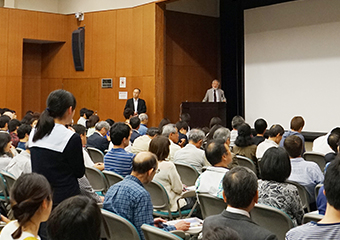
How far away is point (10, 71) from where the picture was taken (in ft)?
41.0

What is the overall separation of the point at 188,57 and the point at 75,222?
11.1 m

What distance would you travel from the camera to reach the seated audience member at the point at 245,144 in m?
5.73

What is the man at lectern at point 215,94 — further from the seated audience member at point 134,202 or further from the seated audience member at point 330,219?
the seated audience member at point 330,219

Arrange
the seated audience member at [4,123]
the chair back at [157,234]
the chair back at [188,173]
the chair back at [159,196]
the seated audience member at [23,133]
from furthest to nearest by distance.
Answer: the seated audience member at [4,123]
the seated audience member at [23,133]
the chair back at [188,173]
the chair back at [159,196]
the chair back at [157,234]

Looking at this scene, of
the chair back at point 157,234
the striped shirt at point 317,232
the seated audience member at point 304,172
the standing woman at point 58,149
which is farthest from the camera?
the seated audience member at point 304,172

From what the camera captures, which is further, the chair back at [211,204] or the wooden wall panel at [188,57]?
the wooden wall panel at [188,57]

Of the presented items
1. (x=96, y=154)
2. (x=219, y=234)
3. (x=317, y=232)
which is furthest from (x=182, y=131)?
(x=219, y=234)

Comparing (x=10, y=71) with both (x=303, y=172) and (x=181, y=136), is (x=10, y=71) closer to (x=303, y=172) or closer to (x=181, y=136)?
(x=181, y=136)

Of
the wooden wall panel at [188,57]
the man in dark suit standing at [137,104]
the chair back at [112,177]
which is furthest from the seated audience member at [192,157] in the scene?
the wooden wall panel at [188,57]

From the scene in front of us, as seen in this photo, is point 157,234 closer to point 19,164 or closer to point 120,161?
point 120,161

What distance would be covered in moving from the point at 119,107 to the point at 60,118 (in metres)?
9.05

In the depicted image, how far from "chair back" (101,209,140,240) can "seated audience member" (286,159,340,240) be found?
1.05 m

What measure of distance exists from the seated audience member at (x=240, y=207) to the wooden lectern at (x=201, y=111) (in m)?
7.96

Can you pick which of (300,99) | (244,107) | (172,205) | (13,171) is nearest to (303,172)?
(172,205)
